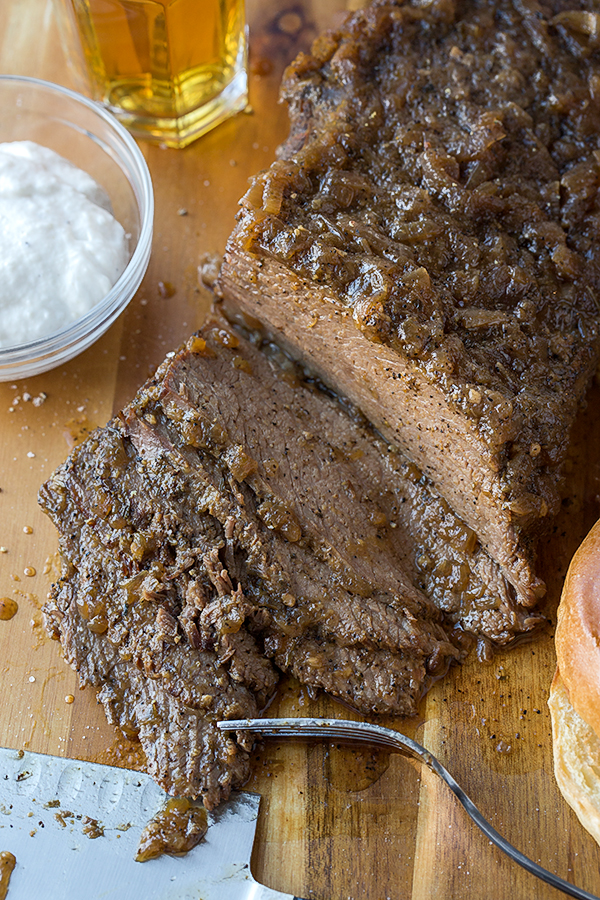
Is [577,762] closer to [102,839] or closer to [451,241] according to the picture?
[102,839]

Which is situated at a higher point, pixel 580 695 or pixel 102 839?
pixel 580 695

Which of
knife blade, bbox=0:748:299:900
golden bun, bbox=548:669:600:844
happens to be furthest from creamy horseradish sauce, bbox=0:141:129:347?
golden bun, bbox=548:669:600:844

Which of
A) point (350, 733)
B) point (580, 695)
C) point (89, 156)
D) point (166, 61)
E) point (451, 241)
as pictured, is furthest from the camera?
point (89, 156)

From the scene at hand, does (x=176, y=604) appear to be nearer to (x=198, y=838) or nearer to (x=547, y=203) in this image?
(x=198, y=838)

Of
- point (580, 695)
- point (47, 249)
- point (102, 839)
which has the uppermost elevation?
point (47, 249)

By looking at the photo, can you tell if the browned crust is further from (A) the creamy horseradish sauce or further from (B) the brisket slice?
(A) the creamy horseradish sauce

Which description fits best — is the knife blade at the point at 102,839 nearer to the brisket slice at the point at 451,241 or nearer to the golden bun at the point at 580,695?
the golden bun at the point at 580,695

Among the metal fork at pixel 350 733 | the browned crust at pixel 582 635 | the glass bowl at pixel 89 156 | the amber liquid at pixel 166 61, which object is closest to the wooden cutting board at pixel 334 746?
the metal fork at pixel 350 733

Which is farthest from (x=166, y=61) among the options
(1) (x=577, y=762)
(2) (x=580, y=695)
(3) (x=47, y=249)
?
(1) (x=577, y=762)
